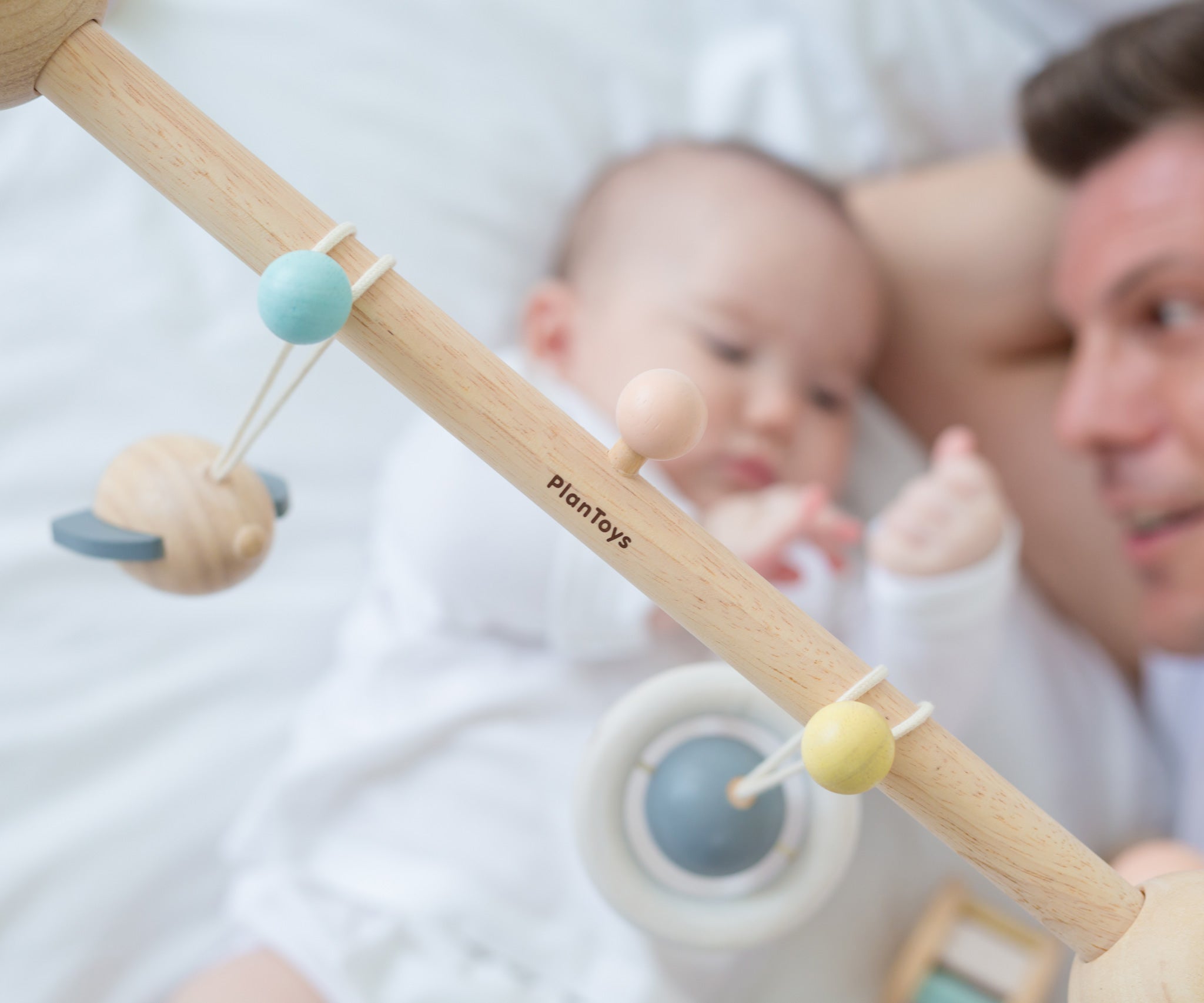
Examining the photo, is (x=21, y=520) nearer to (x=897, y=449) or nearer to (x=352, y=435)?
(x=352, y=435)

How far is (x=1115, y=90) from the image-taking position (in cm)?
80

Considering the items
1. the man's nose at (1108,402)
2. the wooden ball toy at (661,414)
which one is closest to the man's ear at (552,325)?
the man's nose at (1108,402)

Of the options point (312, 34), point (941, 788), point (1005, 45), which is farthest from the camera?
point (1005, 45)

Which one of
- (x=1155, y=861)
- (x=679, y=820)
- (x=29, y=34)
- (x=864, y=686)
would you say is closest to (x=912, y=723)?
(x=864, y=686)

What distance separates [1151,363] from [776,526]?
325 mm

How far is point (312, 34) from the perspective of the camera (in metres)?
0.90

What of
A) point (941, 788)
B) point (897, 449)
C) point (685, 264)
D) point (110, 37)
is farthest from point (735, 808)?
point (897, 449)

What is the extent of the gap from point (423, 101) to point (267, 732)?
1.95 feet

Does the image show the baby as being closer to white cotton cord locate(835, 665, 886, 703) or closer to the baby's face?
the baby's face

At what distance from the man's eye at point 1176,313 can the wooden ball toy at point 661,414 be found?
0.59 m

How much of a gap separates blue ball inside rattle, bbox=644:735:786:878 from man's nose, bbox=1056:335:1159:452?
497 mm

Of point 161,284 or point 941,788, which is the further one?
point 161,284

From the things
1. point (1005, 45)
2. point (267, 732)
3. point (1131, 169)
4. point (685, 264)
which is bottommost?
point (267, 732)

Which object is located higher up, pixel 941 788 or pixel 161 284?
pixel 161 284
